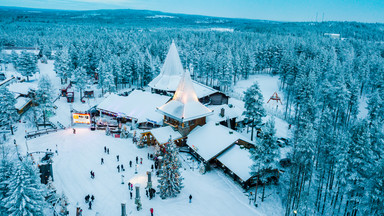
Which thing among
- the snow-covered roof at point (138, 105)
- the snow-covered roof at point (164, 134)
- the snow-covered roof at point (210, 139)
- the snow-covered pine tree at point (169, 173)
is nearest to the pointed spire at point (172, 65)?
the snow-covered roof at point (138, 105)

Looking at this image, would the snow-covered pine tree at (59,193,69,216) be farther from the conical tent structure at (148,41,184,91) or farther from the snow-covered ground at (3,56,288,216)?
the conical tent structure at (148,41,184,91)

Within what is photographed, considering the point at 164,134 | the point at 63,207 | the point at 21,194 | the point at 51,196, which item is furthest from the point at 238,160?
the point at 21,194

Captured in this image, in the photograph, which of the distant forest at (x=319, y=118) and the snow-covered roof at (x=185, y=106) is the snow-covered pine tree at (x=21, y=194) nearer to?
the snow-covered roof at (x=185, y=106)

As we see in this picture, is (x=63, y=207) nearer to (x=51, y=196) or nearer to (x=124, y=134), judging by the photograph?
(x=51, y=196)

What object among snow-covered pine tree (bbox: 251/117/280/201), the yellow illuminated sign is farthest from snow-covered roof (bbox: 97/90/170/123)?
snow-covered pine tree (bbox: 251/117/280/201)

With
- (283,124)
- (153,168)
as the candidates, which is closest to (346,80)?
(283,124)

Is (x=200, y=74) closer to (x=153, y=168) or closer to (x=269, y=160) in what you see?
(x=153, y=168)
